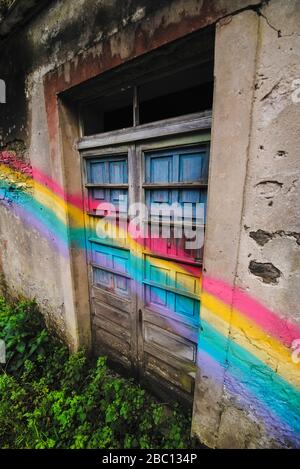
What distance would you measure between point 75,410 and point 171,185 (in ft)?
7.11

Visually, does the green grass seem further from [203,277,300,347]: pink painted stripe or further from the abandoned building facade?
[203,277,300,347]: pink painted stripe

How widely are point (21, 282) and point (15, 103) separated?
8.20 ft

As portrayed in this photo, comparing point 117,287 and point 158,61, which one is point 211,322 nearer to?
point 117,287

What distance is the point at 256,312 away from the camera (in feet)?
4.45

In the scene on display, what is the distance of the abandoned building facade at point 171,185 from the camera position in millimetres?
1209

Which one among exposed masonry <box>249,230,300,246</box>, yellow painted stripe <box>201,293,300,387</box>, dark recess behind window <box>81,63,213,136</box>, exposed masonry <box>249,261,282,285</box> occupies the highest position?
dark recess behind window <box>81,63,213,136</box>

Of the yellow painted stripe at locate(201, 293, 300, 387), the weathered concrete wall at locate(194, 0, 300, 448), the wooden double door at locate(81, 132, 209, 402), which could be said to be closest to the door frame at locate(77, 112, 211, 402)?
the wooden double door at locate(81, 132, 209, 402)

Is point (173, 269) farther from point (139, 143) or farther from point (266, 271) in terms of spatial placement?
point (139, 143)

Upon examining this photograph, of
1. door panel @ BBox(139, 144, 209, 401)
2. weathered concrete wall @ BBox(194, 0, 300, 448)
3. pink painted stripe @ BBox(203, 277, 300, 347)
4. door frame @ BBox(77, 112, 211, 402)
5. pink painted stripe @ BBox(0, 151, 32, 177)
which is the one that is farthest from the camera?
pink painted stripe @ BBox(0, 151, 32, 177)

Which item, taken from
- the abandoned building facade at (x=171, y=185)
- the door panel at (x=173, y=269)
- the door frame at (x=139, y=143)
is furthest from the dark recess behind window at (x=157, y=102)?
the door panel at (x=173, y=269)

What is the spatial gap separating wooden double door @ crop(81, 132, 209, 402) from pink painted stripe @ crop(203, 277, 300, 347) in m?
0.32

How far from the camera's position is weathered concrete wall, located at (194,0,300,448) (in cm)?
113

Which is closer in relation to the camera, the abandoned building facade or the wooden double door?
the abandoned building facade

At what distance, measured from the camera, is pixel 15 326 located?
2887 mm
